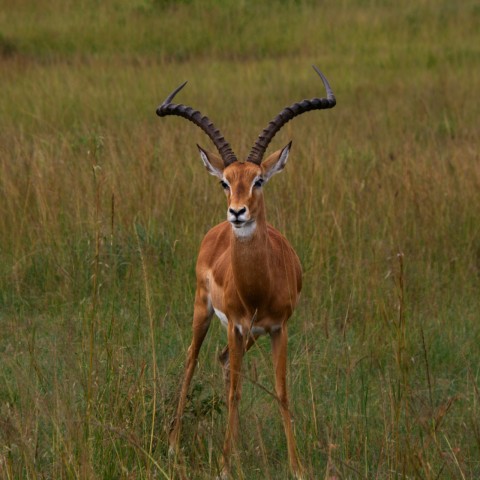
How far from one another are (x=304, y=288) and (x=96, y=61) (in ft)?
28.8

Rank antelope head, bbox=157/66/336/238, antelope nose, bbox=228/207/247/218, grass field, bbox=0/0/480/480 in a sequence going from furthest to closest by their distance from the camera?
antelope head, bbox=157/66/336/238 < antelope nose, bbox=228/207/247/218 < grass field, bbox=0/0/480/480

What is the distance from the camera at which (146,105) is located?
38.7ft

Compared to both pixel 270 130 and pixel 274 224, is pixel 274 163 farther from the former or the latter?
pixel 274 224

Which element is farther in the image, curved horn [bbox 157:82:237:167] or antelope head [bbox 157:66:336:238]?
curved horn [bbox 157:82:237:167]

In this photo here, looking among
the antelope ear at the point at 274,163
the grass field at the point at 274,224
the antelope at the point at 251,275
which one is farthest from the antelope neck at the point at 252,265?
the grass field at the point at 274,224

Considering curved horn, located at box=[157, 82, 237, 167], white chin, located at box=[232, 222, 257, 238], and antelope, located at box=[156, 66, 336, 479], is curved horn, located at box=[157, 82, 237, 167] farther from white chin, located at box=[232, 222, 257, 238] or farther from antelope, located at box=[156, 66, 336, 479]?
white chin, located at box=[232, 222, 257, 238]

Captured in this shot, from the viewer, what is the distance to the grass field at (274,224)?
404cm

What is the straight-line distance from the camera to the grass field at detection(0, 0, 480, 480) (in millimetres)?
4035

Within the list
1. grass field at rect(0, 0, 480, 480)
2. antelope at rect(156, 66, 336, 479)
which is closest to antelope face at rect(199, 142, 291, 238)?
antelope at rect(156, 66, 336, 479)

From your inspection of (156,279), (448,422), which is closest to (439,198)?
(156,279)

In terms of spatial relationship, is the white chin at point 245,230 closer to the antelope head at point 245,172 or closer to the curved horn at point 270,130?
the antelope head at point 245,172

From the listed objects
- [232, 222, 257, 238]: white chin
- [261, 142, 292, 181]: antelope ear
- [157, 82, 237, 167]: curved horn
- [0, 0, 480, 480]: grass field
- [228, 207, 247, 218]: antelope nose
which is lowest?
[0, 0, 480, 480]: grass field

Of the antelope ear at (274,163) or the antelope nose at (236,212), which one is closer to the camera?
the antelope nose at (236,212)

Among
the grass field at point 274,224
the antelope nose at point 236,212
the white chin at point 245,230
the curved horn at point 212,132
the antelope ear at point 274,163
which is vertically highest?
the curved horn at point 212,132
